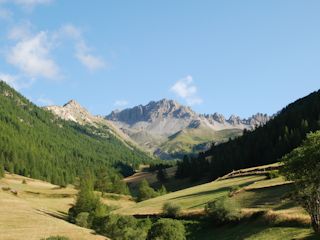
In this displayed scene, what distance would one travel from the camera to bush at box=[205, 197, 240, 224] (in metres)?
69.9

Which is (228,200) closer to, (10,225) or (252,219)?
(252,219)

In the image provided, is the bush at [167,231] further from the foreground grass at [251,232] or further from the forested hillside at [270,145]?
the forested hillside at [270,145]

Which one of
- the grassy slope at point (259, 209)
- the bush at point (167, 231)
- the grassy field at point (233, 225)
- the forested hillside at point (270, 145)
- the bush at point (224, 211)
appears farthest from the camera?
the forested hillside at point (270, 145)

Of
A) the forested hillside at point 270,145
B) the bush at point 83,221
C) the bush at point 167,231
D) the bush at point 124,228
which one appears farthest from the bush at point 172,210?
the forested hillside at point 270,145

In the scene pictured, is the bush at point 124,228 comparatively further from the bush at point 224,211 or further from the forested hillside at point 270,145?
the forested hillside at point 270,145

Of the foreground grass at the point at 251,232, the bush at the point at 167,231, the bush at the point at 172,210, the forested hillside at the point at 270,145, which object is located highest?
the forested hillside at the point at 270,145

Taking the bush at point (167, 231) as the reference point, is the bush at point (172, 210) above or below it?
above

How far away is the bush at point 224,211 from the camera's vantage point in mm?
69875

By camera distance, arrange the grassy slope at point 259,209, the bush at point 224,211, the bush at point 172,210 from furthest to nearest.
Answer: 1. the bush at point 172,210
2. the bush at point 224,211
3. the grassy slope at point 259,209

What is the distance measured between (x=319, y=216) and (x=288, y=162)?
7209 mm

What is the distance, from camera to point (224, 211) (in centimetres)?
7050

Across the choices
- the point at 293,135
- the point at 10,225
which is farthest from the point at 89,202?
the point at 293,135

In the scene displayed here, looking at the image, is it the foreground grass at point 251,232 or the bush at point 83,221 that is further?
the bush at point 83,221

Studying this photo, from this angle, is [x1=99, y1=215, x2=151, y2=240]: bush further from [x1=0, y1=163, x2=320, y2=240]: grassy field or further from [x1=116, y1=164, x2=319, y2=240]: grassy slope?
[x1=116, y1=164, x2=319, y2=240]: grassy slope
